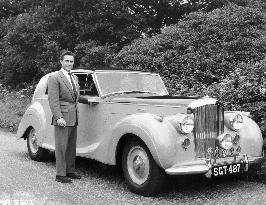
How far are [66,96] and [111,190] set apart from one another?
155 centimetres

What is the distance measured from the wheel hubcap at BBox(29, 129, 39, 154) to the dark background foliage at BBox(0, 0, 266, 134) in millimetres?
1791

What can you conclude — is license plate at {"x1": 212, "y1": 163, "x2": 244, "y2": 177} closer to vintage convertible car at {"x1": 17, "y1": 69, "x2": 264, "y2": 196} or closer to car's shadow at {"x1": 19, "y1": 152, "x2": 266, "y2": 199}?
vintage convertible car at {"x1": 17, "y1": 69, "x2": 264, "y2": 196}

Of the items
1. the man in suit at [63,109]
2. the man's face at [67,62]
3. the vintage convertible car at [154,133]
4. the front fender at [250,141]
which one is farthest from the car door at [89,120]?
the front fender at [250,141]

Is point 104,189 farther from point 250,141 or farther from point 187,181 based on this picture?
point 250,141

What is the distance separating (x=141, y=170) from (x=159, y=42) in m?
8.06

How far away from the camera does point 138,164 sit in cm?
548

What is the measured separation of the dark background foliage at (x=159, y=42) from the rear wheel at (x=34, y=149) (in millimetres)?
1793

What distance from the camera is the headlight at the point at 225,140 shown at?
5.54m

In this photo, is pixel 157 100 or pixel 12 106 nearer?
pixel 157 100

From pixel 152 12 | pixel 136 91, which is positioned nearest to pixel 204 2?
pixel 152 12

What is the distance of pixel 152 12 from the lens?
63.0 ft

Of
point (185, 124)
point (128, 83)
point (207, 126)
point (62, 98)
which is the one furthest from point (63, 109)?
point (207, 126)

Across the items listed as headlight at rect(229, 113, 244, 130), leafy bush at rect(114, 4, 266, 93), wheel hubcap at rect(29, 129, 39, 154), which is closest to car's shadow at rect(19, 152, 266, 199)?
headlight at rect(229, 113, 244, 130)

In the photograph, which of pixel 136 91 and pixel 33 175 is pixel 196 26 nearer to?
pixel 136 91
